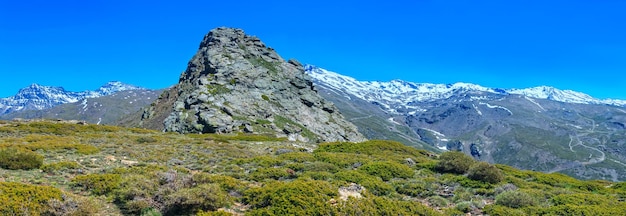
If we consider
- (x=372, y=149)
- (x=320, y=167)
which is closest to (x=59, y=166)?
(x=320, y=167)

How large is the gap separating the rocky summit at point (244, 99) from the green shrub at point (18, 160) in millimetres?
49934

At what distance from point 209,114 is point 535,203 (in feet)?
212

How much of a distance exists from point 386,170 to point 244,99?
71493mm

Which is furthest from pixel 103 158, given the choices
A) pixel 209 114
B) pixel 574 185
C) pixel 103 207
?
pixel 209 114

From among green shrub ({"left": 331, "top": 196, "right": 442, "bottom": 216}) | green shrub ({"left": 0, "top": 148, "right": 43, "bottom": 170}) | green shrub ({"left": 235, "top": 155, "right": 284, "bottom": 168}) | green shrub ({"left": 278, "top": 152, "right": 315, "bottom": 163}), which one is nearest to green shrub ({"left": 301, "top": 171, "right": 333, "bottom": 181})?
green shrub ({"left": 235, "top": 155, "right": 284, "bottom": 168})

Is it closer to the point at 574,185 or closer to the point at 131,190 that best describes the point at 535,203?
the point at 574,185

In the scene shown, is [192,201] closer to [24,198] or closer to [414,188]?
[24,198]

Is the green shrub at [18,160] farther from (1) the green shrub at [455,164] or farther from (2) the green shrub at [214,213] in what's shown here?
(1) the green shrub at [455,164]

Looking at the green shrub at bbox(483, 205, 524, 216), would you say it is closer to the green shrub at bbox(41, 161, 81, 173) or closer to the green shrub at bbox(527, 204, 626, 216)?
the green shrub at bbox(527, 204, 626, 216)

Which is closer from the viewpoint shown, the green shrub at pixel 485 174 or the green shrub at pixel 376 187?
→ the green shrub at pixel 376 187

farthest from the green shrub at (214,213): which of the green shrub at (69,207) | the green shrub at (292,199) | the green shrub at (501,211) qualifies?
the green shrub at (501,211)

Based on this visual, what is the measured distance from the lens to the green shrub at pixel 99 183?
1648 cm

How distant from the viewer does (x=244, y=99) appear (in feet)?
→ 305

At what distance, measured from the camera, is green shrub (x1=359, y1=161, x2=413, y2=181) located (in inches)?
955
